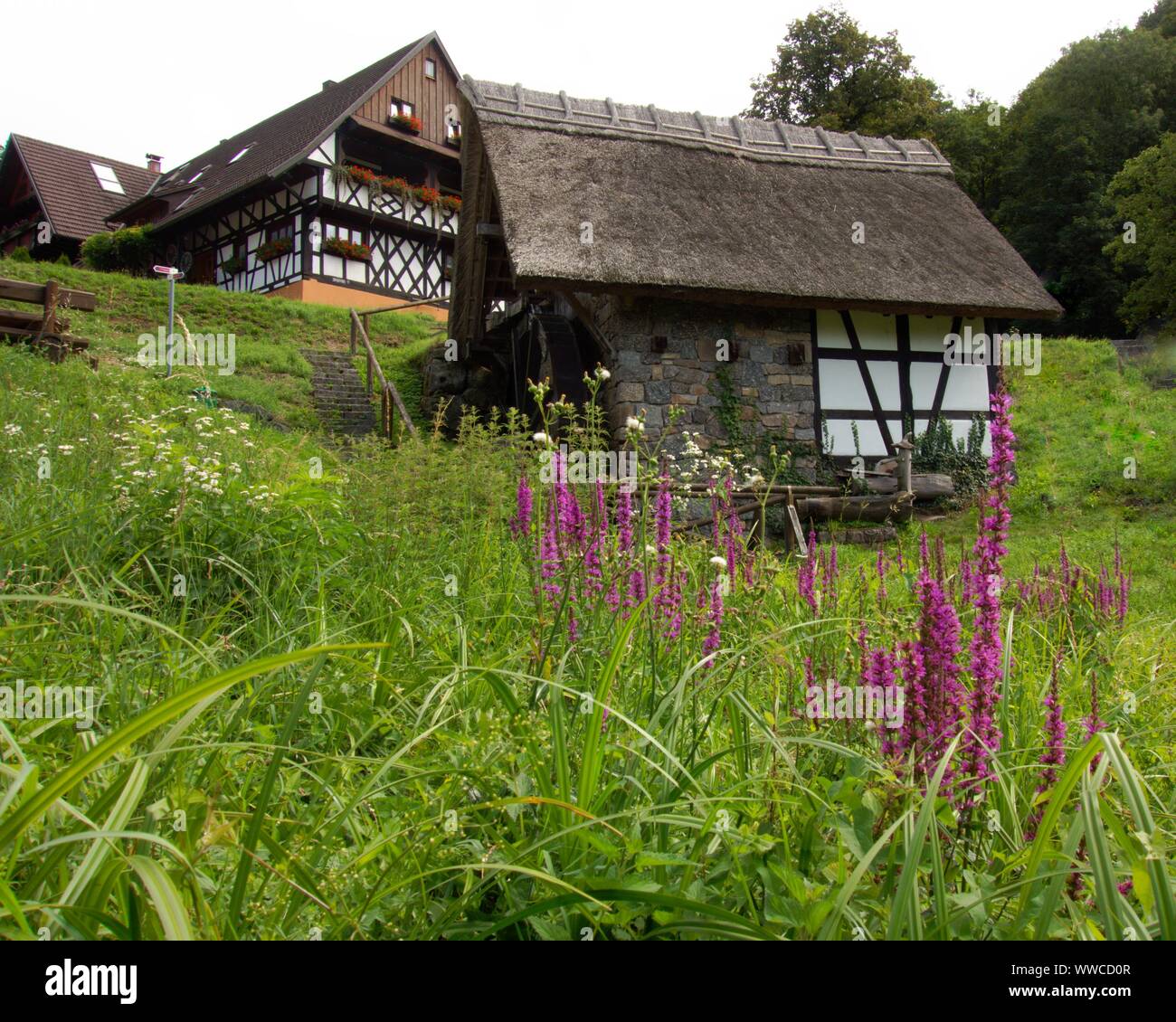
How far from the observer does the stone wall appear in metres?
11.1

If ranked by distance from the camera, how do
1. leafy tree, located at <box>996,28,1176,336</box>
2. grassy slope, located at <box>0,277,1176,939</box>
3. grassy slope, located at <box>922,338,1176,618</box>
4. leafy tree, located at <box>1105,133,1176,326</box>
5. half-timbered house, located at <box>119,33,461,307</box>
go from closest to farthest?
1. grassy slope, located at <box>0,277,1176,939</box>
2. grassy slope, located at <box>922,338,1176,618</box>
3. leafy tree, located at <box>1105,133,1176,326</box>
4. half-timbered house, located at <box>119,33,461,307</box>
5. leafy tree, located at <box>996,28,1176,336</box>

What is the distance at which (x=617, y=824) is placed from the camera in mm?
1698

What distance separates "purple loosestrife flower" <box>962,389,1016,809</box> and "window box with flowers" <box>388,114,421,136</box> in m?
23.8

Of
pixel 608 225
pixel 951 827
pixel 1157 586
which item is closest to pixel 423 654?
pixel 951 827

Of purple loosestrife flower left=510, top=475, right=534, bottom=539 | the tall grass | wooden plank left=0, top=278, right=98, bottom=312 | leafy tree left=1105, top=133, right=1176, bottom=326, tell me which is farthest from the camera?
leafy tree left=1105, top=133, right=1176, bottom=326

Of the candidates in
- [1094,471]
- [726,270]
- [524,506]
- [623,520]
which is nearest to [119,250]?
[726,270]

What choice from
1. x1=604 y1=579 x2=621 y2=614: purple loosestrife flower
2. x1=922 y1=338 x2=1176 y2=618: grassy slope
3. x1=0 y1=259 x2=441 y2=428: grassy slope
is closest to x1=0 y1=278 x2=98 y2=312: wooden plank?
x1=0 y1=259 x2=441 y2=428: grassy slope

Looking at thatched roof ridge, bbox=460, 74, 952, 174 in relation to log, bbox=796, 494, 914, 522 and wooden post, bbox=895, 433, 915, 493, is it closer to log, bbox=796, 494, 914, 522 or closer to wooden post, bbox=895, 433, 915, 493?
wooden post, bbox=895, 433, 915, 493

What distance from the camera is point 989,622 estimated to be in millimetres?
1799

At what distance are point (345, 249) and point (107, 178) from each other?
14.4 m

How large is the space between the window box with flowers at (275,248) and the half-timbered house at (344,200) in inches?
1.3

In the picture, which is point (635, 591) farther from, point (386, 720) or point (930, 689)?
point (930, 689)
